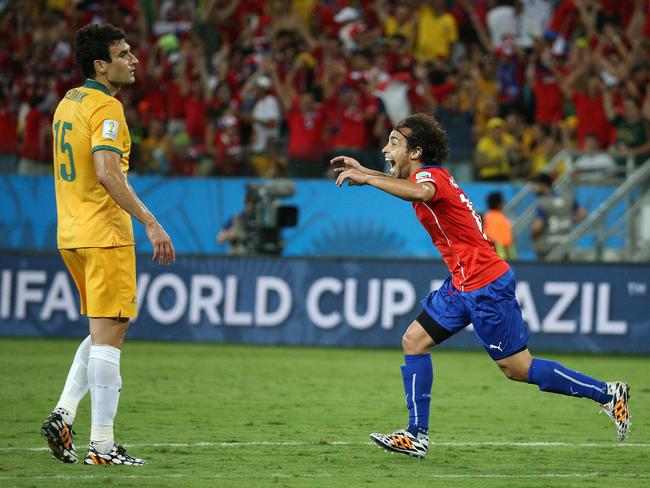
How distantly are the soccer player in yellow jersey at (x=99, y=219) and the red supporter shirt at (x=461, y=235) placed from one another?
162 centimetres

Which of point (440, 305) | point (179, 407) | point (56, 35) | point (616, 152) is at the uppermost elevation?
point (56, 35)

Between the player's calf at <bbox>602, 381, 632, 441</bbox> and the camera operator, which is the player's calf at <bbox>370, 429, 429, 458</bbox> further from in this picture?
the camera operator

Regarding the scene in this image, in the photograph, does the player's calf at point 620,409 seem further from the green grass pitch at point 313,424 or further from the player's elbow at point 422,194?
the player's elbow at point 422,194

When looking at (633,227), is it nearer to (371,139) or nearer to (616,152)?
(616,152)

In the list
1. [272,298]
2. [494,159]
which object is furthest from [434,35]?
[272,298]

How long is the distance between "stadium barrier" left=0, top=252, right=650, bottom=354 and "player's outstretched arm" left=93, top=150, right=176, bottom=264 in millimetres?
8521

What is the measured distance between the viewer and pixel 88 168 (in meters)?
6.59

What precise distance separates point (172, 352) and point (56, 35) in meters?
9.38

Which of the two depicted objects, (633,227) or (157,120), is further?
(157,120)

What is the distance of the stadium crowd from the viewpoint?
16734mm

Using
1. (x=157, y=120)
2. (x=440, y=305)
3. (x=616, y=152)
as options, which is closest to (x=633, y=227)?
(x=616, y=152)

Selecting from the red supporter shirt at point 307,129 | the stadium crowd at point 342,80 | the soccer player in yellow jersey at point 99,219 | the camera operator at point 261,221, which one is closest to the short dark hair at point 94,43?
the soccer player in yellow jersey at point 99,219

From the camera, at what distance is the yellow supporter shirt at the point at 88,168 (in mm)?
6512

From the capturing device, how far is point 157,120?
18.9 m
